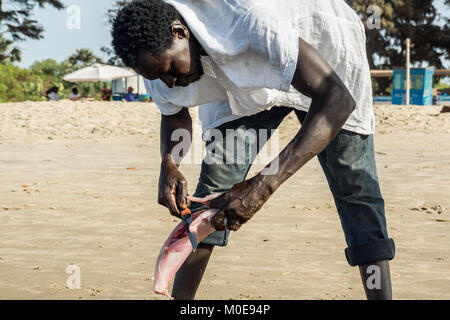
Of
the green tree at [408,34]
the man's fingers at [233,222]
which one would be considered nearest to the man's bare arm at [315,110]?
the man's fingers at [233,222]

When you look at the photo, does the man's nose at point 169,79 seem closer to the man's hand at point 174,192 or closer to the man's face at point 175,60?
the man's face at point 175,60

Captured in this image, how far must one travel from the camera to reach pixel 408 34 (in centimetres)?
3966

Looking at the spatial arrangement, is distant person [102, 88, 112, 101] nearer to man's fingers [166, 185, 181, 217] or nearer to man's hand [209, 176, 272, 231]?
man's fingers [166, 185, 181, 217]

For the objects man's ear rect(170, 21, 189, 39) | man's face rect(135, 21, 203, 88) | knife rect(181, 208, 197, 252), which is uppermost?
man's ear rect(170, 21, 189, 39)

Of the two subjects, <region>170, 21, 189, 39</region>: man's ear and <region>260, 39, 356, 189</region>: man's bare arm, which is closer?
<region>260, 39, 356, 189</region>: man's bare arm

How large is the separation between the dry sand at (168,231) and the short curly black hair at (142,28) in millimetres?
1527

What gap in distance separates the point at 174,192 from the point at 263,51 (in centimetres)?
71

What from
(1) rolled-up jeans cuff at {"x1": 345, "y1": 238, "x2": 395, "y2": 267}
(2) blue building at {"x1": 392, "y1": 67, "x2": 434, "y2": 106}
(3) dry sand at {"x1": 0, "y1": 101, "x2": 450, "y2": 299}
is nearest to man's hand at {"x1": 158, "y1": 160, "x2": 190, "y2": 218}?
(1) rolled-up jeans cuff at {"x1": 345, "y1": 238, "x2": 395, "y2": 267}

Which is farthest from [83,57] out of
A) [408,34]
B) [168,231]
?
[168,231]

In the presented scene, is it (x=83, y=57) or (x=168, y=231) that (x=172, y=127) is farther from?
A: (x=83, y=57)

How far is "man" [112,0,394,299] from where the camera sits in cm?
213

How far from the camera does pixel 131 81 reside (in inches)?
1775

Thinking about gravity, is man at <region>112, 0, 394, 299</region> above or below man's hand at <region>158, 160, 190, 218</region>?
above

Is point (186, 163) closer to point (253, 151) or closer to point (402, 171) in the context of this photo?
point (402, 171)
